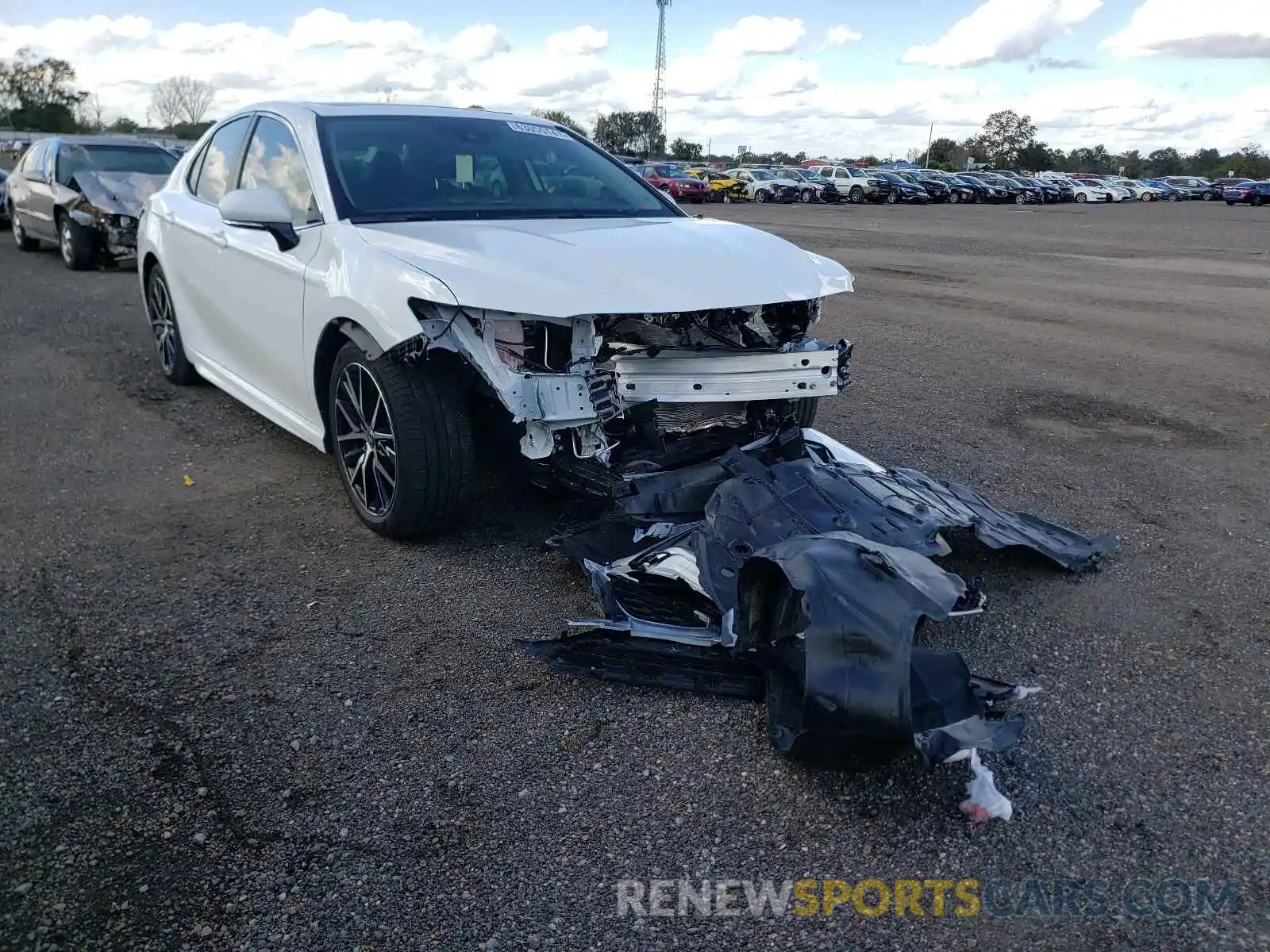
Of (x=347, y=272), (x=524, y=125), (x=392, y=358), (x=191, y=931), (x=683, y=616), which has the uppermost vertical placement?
(x=524, y=125)

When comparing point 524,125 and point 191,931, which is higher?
point 524,125

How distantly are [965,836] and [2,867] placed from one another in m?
2.33

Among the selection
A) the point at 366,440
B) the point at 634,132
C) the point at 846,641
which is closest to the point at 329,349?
the point at 366,440

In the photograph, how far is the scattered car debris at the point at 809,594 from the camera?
2.59 metres

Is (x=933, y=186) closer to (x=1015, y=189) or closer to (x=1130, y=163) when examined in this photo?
(x=1015, y=189)

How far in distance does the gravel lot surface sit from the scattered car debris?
13 cm

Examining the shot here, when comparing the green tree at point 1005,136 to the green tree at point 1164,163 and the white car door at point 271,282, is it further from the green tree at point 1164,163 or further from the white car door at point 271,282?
the white car door at point 271,282

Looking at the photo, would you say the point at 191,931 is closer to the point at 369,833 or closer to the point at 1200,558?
the point at 369,833

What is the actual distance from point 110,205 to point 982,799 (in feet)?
42.4

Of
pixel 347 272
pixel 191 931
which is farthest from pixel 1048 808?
pixel 347 272

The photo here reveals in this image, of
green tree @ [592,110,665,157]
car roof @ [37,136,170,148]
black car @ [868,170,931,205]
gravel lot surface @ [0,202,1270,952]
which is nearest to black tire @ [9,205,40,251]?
car roof @ [37,136,170,148]

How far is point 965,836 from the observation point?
2531mm

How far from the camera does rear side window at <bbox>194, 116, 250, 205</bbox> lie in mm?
5309

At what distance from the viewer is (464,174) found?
4.66 m
